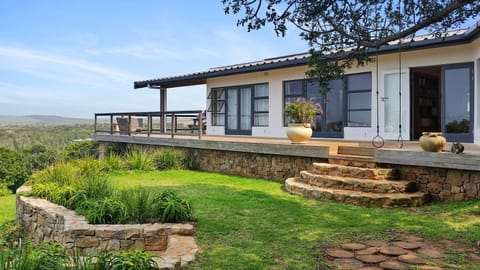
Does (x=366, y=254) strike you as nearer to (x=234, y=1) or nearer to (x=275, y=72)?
(x=234, y=1)

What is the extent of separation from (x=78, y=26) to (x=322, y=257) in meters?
20.0

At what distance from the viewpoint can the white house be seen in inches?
398

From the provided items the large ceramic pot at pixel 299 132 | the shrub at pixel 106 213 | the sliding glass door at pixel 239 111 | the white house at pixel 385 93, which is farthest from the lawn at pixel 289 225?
the sliding glass door at pixel 239 111

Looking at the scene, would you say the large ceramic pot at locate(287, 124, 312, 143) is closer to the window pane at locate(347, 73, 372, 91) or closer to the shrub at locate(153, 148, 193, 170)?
the window pane at locate(347, 73, 372, 91)

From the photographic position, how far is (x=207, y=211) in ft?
22.2

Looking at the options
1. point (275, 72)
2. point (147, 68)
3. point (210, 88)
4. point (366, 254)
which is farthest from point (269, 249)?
point (147, 68)

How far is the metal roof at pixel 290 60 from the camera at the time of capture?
9281 millimetres

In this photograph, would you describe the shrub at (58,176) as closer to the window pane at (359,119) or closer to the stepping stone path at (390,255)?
the stepping stone path at (390,255)

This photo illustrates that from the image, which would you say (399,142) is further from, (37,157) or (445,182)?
(37,157)

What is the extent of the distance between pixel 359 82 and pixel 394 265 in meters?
8.90

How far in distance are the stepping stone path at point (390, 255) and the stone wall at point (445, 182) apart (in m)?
2.50

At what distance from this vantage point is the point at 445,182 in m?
7.33

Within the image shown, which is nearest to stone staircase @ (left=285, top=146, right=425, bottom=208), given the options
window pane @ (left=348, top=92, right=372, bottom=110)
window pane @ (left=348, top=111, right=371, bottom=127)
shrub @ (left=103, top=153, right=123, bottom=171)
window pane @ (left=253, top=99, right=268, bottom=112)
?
window pane @ (left=348, top=111, right=371, bottom=127)

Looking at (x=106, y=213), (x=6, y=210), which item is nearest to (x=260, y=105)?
(x=6, y=210)
